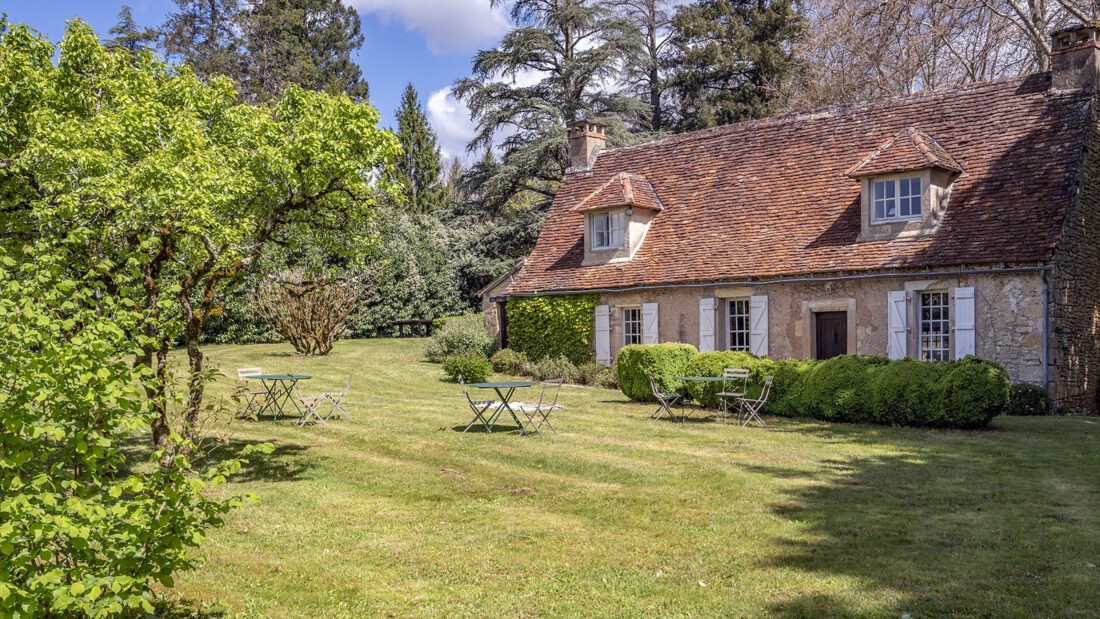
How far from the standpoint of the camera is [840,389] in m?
14.0

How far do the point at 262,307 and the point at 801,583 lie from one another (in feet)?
75.5

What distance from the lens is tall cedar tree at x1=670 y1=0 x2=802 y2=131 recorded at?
36844 mm

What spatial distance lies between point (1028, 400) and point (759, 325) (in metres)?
5.33

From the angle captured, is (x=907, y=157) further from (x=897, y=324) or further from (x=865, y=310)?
(x=897, y=324)

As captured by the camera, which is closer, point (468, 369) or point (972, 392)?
point (972, 392)

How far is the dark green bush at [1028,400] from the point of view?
1533 centimetres

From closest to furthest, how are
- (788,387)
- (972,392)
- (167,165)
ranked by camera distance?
(167,165) < (972,392) < (788,387)

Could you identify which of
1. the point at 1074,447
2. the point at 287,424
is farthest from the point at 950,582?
the point at 287,424

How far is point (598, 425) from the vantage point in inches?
533

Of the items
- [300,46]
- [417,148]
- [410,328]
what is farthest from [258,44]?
[410,328]

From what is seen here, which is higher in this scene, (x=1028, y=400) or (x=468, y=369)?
(x=468, y=369)

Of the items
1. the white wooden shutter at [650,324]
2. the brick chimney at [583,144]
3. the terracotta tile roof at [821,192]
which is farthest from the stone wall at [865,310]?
the brick chimney at [583,144]

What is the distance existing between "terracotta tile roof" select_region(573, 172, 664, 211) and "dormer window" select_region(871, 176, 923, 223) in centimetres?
584

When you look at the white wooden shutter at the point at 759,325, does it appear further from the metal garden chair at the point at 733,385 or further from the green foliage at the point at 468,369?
the green foliage at the point at 468,369
